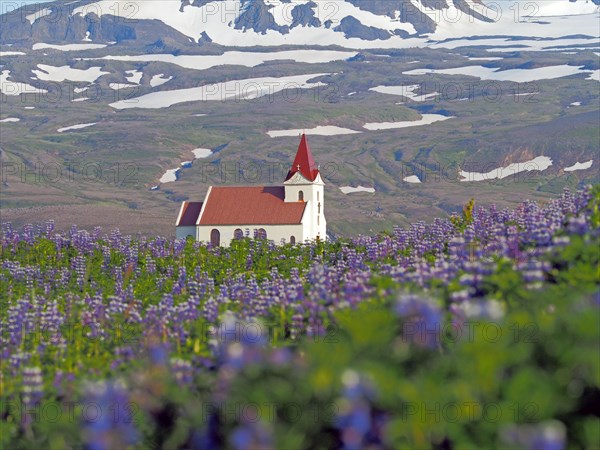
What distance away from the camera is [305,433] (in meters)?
7.92

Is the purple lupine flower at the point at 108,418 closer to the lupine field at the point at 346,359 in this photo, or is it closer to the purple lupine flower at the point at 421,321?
the lupine field at the point at 346,359

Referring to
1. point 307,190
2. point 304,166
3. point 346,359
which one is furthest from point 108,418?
point 304,166

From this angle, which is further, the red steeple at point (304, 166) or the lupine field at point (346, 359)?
Result: the red steeple at point (304, 166)

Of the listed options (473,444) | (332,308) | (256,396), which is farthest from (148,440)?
(332,308)

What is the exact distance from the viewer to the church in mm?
84250

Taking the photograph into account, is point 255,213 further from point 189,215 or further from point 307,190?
point 307,190

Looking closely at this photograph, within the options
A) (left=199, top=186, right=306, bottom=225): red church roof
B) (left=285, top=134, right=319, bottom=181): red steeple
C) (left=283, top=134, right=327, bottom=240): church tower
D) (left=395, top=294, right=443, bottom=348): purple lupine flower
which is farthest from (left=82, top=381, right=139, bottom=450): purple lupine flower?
(left=285, top=134, right=319, bottom=181): red steeple

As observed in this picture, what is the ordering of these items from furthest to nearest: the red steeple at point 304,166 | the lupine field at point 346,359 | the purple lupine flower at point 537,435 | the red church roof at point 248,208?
1. the red steeple at point 304,166
2. the red church roof at point 248,208
3. the lupine field at point 346,359
4. the purple lupine flower at point 537,435

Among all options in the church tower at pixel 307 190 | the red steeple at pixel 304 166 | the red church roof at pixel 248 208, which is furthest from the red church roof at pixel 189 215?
the red steeple at pixel 304 166

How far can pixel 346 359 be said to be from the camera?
8.10 metres

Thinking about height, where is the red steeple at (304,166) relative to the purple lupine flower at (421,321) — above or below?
below

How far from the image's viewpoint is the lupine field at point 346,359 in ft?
25.0

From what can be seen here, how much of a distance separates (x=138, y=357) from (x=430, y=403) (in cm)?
520

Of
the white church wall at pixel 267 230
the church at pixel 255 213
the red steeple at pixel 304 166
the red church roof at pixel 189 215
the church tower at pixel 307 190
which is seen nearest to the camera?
the white church wall at pixel 267 230
